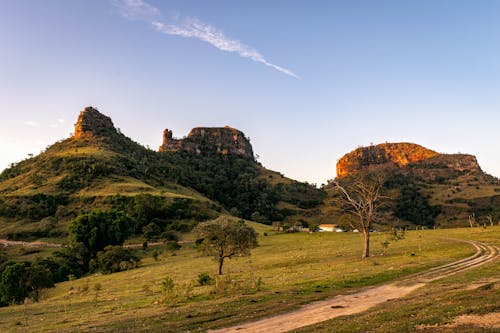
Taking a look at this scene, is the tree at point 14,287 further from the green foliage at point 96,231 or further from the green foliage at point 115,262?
the green foliage at point 96,231

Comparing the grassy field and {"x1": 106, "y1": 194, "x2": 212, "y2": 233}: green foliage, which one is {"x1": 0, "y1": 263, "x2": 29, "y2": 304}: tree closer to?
the grassy field

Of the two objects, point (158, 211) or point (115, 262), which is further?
point (158, 211)

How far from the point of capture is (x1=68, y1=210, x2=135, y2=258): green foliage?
96.6 meters

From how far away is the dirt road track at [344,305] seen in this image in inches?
805

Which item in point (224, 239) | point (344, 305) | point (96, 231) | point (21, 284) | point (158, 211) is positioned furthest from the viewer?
point (158, 211)

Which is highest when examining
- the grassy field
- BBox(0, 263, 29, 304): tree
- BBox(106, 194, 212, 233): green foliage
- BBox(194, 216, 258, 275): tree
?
BBox(106, 194, 212, 233): green foliage

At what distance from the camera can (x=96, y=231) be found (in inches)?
3831

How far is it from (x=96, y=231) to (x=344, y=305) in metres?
85.7

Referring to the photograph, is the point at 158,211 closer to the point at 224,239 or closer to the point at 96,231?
the point at 96,231

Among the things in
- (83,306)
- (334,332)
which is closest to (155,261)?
(83,306)

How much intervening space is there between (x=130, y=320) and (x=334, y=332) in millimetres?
15454

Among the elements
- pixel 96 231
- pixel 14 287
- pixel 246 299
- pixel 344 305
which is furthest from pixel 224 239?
pixel 96 231

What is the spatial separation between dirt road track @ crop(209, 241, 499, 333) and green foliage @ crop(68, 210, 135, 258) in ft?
270

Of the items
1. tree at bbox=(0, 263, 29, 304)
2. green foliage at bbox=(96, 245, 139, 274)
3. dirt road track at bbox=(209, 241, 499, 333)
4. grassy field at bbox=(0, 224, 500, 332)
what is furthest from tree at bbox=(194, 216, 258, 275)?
green foliage at bbox=(96, 245, 139, 274)
